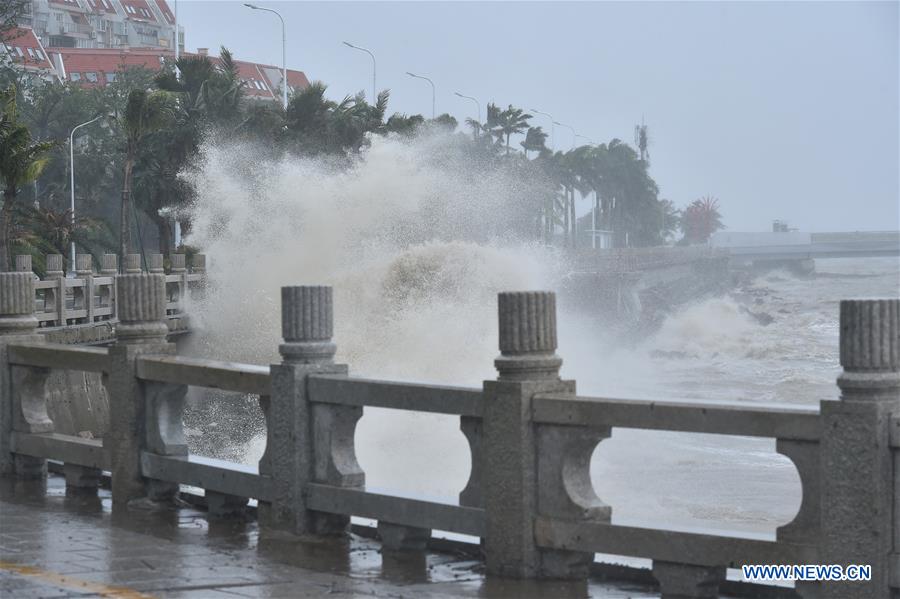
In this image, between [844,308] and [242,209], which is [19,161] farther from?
[844,308]

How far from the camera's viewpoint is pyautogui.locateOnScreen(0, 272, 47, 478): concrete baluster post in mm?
10297

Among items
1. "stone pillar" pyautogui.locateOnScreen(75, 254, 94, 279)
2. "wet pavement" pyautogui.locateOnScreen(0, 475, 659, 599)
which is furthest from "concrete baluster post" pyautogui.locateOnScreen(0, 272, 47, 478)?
"stone pillar" pyautogui.locateOnScreen(75, 254, 94, 279)

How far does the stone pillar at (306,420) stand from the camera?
25.5ft

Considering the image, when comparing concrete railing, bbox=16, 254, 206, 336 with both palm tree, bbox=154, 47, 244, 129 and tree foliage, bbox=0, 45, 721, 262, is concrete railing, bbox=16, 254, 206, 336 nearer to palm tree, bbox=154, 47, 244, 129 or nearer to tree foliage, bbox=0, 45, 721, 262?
tree foliage, bbox=0, 45, 721, 262

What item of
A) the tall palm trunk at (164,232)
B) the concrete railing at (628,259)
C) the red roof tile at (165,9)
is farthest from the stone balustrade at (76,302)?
the red roof tile at (165,9)

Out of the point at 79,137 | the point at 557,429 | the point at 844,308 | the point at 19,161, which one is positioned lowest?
the point at 557,429

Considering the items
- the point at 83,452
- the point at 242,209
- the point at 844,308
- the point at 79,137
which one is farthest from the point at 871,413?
the point at 79,137

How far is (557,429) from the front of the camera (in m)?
6.68

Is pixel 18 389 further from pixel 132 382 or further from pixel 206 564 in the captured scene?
pixel 206 564

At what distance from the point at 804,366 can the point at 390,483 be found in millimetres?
41709

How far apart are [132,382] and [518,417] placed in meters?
3.26

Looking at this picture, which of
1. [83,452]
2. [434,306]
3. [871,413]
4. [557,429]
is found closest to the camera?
[871,413]

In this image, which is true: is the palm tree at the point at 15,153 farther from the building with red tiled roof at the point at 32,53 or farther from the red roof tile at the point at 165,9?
the red roof tile at the point at 165,9

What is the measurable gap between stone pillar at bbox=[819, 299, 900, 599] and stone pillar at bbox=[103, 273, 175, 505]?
4.73 metres
